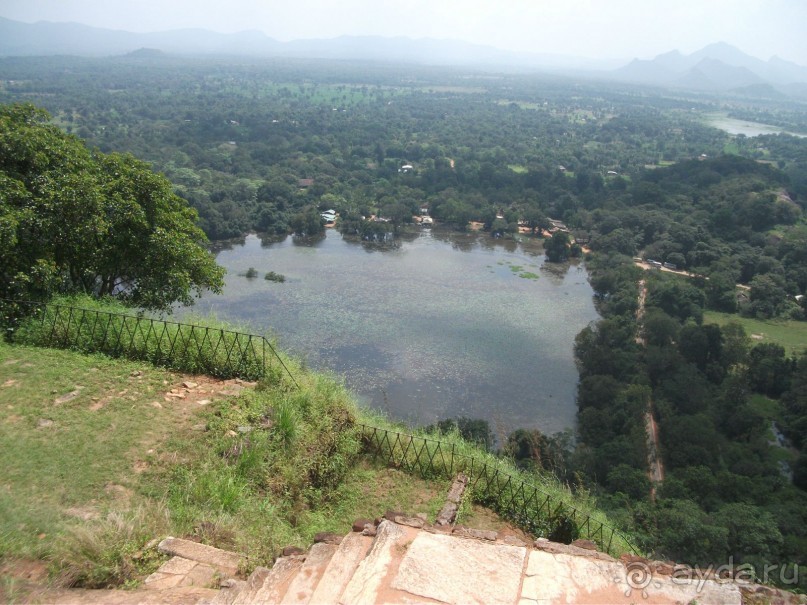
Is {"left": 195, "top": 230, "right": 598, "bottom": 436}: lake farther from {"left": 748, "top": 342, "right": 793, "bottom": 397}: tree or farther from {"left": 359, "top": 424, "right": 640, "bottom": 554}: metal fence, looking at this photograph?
{"left": 359, "top": 424, "right": 640, "bottom": 554}: metal fence

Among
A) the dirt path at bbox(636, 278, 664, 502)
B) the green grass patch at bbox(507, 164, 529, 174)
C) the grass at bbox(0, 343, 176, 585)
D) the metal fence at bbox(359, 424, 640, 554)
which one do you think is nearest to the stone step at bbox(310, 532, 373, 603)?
the grass at bbox(0, 343, 176, 585)

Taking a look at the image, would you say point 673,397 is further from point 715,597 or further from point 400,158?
point 400,158

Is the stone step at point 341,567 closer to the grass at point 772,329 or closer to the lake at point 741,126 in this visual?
the grass at point 772,329

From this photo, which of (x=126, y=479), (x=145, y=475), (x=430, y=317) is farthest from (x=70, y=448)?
(x=430, y=317)

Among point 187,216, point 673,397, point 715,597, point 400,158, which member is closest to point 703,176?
point 400,158

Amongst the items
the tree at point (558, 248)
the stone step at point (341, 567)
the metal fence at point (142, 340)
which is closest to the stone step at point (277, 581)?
the stone step at point (341, 567)
